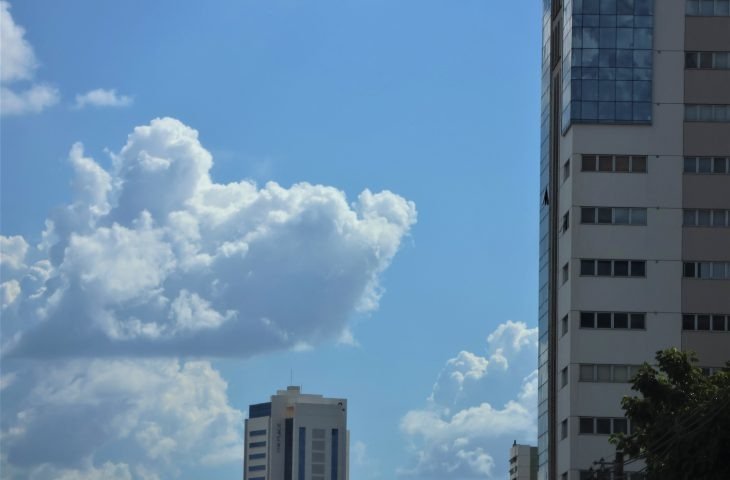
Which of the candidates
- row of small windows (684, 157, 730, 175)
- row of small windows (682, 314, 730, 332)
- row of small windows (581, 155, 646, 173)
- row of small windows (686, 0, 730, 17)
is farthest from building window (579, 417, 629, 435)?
row of small windows (686, 0, 730, 17)

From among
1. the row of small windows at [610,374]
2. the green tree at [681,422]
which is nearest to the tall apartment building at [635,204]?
the row of small windows at [610,374]

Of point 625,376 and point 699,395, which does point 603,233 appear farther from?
point 699,395

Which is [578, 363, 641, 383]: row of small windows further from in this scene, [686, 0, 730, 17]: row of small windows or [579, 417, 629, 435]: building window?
[686, 0, 730, 17]: row of small windows

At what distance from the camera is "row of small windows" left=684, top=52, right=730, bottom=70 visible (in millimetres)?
95500

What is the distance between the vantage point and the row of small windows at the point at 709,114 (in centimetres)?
9538

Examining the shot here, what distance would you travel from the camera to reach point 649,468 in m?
60.5

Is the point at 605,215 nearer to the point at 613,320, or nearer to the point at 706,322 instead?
the point at 613,320

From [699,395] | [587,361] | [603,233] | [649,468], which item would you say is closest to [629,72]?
[603,233]

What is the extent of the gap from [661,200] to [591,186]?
393 centimetres

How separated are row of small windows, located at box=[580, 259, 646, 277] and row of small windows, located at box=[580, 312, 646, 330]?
220cm

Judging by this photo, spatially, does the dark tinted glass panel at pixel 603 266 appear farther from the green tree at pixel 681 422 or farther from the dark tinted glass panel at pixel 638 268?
the green tree at pixel 681 422

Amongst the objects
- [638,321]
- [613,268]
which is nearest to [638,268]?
[613,268]

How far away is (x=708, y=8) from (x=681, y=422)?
4337 centimetres

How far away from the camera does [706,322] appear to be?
93.4 metres
